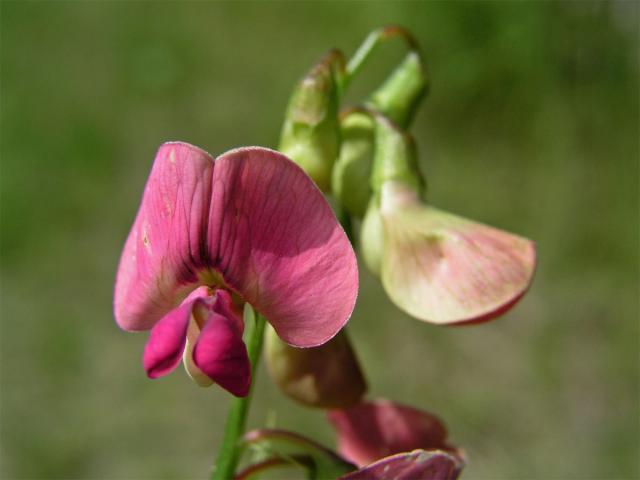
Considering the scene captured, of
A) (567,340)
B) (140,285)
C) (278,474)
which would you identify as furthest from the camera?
(567,340)

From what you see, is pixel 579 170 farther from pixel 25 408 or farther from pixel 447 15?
pixel 25 408

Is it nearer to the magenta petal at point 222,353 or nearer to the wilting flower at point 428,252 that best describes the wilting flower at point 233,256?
the magenta petal at point 222,353

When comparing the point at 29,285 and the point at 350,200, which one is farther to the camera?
the point at 29,285

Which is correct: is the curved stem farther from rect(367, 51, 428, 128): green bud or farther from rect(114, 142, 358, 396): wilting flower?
rect(114, 142, 358, 396): wilting flower

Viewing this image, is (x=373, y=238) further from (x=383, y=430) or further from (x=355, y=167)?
(x=383, y=430)

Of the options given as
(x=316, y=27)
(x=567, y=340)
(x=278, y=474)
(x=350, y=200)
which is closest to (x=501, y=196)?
(x=567, y=340)

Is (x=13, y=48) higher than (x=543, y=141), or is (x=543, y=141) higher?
(x=13, y=48)
